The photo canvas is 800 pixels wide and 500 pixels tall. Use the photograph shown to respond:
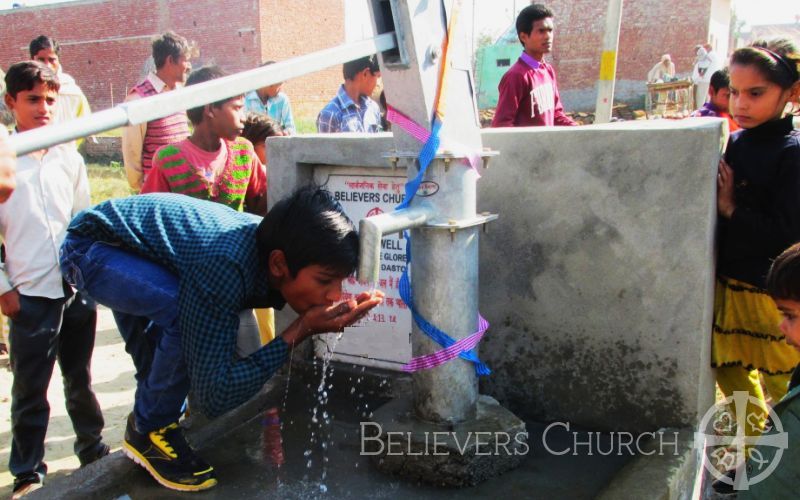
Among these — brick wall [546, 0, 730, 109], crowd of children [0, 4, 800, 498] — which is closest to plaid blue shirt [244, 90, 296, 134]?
crowd of children [0, 4, 800, 498]

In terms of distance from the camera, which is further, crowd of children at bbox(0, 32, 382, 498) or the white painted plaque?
the white painted plaque

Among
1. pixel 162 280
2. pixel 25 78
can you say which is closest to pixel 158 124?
pixel 25 78

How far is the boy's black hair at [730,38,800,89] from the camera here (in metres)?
2.46

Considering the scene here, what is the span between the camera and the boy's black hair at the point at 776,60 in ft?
8.09

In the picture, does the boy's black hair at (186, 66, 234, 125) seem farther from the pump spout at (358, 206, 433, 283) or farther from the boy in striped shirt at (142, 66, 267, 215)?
the pump spout at (358, 206, 433, 283)

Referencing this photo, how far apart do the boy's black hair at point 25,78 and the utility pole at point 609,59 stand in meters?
5.76

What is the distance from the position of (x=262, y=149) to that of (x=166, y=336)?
2.06m

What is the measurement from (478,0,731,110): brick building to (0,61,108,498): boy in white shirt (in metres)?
23.0

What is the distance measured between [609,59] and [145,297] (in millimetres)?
6349

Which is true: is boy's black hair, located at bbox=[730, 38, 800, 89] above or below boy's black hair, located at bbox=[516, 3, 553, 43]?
below

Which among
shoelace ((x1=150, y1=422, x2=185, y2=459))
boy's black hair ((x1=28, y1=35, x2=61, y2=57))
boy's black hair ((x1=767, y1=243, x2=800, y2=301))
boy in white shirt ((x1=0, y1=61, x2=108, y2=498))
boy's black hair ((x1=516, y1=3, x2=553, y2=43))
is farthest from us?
boy's black hair ((x1=28, y1=35, x2=61, y2=57))

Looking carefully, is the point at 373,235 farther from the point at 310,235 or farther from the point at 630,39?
the point at 630,39

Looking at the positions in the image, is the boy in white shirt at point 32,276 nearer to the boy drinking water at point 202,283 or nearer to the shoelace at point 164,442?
the boy drinking water at point 202,283

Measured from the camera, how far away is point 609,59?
291 inches
